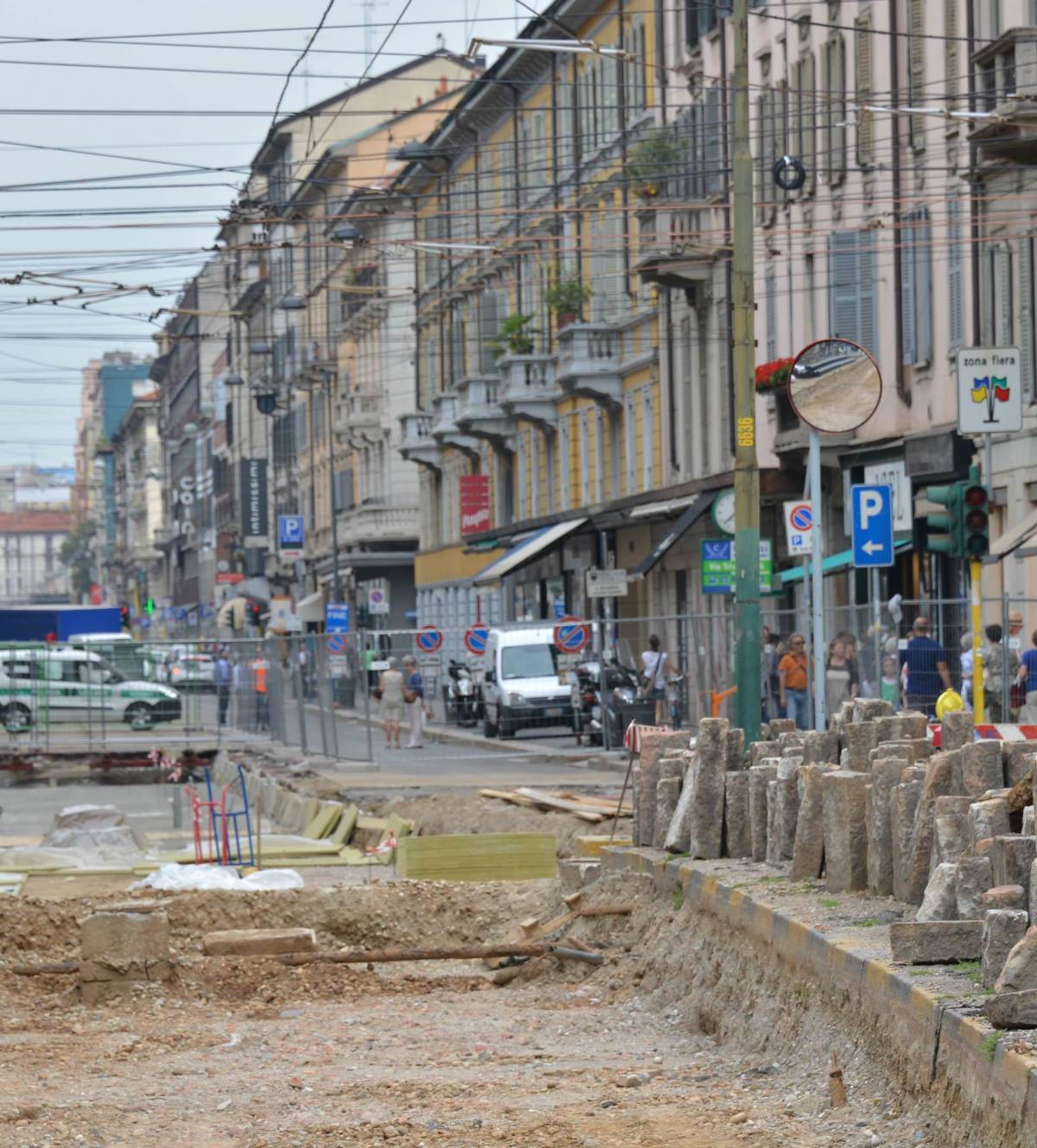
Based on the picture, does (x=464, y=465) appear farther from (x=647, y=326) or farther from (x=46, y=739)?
(x=46, y=739)

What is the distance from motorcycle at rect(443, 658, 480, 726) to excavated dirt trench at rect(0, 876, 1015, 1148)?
1870 centimetres

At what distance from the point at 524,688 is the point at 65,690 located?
6968mm

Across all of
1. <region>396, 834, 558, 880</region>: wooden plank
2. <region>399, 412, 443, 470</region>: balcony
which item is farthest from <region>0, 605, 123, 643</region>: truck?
<region>396, 834, 558, 880</region>: wooden plank

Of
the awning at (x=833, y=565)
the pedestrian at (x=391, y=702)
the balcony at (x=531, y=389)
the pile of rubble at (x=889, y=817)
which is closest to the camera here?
the pile of rubble at (x=889, y=817)

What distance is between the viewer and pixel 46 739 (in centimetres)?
3572

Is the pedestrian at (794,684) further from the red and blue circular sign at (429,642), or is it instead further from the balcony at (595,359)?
the balcony at (595,359)

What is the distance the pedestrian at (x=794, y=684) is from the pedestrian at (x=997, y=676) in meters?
4.70

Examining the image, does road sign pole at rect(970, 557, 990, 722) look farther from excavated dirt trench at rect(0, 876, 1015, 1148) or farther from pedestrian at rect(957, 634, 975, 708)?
excavated dirt trench at rect(0, 876, 1015, 1148)

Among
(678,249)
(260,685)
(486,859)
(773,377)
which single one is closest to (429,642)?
(260,685)

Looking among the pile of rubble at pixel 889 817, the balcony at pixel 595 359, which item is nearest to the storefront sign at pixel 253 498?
the balcony at pixel 595 359

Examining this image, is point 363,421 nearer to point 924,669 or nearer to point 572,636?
point 572,636

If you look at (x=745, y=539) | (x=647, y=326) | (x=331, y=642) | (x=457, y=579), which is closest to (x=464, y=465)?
(x=457, y=579)

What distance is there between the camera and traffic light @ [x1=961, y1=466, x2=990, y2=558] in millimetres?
20062

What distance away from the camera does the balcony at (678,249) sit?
41.4m
